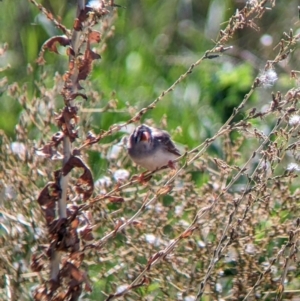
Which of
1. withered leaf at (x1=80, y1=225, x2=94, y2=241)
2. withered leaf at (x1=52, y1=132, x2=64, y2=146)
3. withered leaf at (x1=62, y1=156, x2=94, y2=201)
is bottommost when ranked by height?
withered leaf at (x1=80, y1=225, x2=94, y2=241)

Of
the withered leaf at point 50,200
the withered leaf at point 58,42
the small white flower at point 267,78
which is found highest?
the withered leaf at point 58,42

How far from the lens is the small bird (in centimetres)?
→ 350

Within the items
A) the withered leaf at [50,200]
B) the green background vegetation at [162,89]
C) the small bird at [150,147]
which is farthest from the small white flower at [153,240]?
the withered leaf at [50,200]

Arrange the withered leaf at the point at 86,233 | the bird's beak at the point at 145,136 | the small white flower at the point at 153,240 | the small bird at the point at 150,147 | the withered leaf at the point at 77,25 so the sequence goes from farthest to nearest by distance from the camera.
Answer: the bird's beak at the point at 145,136
the small bird at the point at 150,147
the small white flower at the point at 153,240
the withered leaf at the point at 86,233
the withered leaf at the point at 77,25

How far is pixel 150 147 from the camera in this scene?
12.2 ft

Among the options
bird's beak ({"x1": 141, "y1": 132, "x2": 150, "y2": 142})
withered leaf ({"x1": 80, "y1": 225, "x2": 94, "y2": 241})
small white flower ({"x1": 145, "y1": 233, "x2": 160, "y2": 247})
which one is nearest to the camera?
withered leaf ({"x1": 80, "y1": 225, "x2": 94, "y2": 241})

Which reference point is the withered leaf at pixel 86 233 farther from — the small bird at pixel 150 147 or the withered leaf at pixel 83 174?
the small bird at pixel 150 147

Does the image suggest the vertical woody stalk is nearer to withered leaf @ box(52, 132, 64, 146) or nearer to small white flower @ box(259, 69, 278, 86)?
withered leaf @ box(52, 132, 64, 146)

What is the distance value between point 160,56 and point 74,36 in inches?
127

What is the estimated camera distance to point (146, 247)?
120 inches

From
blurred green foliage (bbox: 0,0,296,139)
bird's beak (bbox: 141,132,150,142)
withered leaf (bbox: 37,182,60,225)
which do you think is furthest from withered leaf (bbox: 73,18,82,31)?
blurred green foliage (bbox: 0,0,296,139)

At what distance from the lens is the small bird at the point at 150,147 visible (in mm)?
3498

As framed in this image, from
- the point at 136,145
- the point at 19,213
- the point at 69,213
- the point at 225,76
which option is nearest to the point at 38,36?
the point at 225,76

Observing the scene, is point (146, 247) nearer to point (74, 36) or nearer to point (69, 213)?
point (69, 213)
